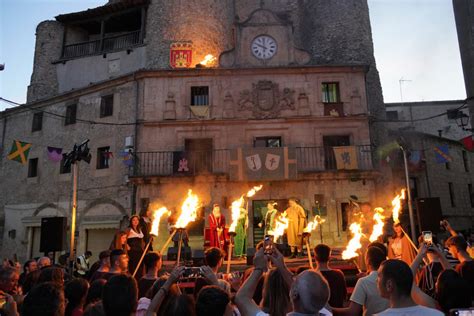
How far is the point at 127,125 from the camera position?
2070 cm

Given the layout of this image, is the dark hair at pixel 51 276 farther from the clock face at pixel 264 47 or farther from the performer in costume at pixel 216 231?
the clock face at pixel 264 47

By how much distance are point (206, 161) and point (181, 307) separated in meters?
16.8

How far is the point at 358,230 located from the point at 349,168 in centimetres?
854

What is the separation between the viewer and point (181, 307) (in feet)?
9.14

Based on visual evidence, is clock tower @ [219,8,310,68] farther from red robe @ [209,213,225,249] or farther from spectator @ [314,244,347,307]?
spectator @ [314,244,347,307]

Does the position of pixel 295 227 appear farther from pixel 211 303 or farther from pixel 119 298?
pixel 211 303

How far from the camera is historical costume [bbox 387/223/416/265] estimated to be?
8.09 meters

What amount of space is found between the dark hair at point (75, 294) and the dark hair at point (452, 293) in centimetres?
360

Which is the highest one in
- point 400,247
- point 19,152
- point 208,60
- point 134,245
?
point 208,60

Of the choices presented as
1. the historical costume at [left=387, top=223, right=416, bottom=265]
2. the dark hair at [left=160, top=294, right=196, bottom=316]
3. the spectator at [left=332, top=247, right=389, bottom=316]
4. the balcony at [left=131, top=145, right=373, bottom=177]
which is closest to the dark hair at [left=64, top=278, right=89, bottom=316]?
the dark hair at [left=160, top=294, right=196, bottom=316]

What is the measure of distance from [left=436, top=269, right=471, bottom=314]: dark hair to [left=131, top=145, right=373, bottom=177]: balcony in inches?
603

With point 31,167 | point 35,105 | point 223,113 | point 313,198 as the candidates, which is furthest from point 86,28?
point 313,198

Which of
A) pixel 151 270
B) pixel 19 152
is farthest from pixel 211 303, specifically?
pixel 19 152

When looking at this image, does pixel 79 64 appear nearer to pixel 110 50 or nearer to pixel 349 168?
pixel 110 50
